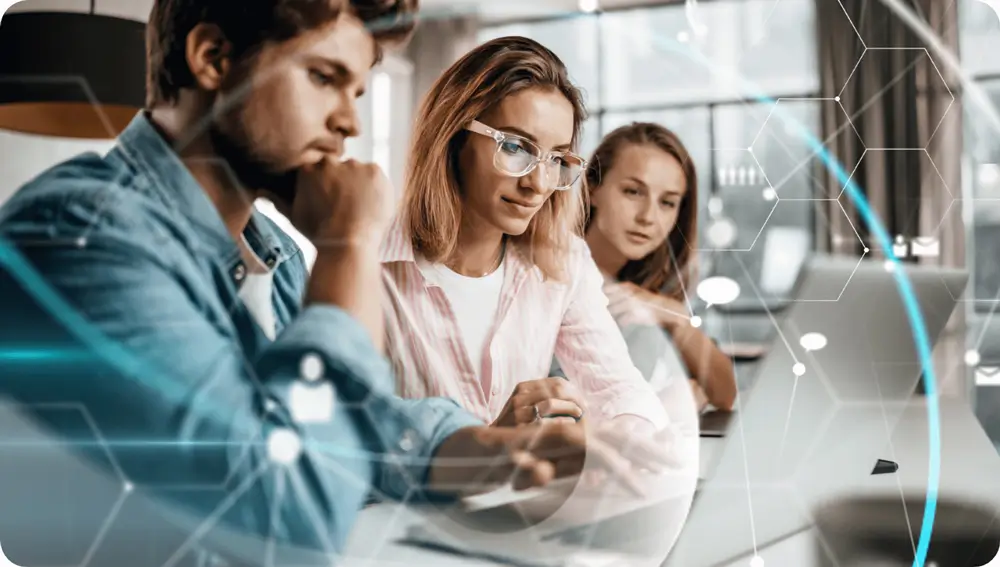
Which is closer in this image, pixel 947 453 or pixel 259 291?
pixel 259 291

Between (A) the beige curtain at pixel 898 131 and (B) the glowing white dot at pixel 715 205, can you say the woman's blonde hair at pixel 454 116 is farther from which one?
(A) the beige curtain at pixel 898 131

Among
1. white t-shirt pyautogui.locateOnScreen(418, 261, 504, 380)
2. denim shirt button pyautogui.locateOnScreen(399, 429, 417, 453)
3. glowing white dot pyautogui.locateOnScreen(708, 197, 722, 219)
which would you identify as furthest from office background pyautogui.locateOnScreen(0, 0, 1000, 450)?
denim shirt button pyautogui.locateOnScreen(399, 429, 417, 453)

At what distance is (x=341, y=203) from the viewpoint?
815 millimetres

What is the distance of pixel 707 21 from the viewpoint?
0.88 meters

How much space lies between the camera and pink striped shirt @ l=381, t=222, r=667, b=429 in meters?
0.82

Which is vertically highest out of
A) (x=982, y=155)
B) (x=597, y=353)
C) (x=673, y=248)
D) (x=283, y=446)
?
(x=982, y=155)

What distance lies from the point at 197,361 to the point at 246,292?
8 centimetres

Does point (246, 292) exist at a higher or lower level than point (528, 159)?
lower

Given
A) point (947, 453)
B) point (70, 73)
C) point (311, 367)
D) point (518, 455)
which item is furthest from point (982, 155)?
point (70, 73)

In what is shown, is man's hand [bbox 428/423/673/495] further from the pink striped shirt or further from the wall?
the wall

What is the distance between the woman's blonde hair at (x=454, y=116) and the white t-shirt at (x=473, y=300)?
2 centimetres

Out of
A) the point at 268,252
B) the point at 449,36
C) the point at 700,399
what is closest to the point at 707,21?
the point at 449,36

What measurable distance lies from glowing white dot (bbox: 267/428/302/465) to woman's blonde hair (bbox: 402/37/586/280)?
0.21 meters

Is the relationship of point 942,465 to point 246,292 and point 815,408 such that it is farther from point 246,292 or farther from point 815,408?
point 246,292
